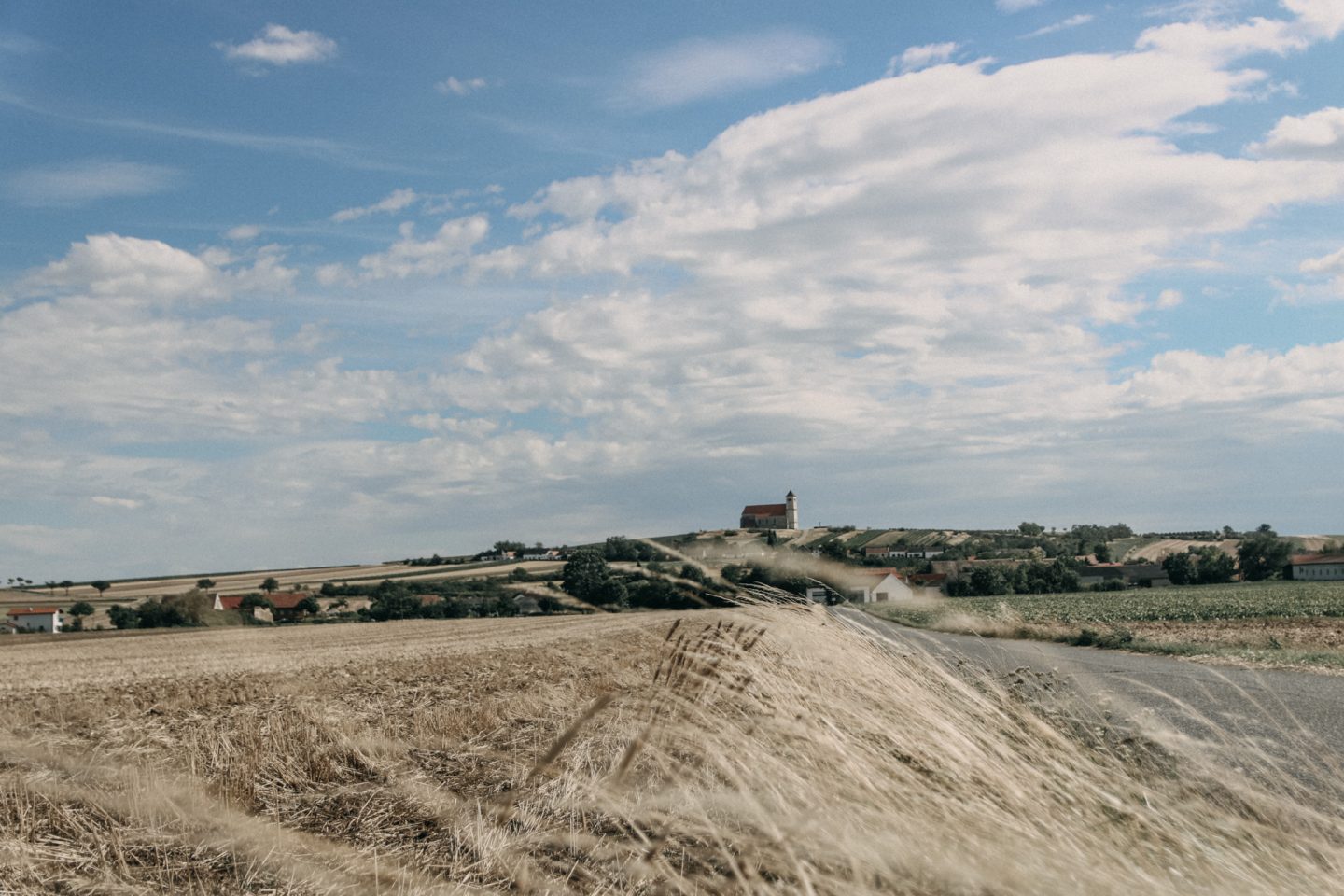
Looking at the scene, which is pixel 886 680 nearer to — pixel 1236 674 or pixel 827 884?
pixel 827 884

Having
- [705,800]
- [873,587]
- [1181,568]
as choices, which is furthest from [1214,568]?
[705,800]

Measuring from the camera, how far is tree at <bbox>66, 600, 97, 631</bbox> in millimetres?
66438

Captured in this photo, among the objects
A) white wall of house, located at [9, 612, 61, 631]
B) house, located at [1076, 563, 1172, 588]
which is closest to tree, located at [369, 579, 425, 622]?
white wall of house, located at [9, 612, 61, 631]

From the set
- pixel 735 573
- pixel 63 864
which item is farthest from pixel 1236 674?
pixel 63 864

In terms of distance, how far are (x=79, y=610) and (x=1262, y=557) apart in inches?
3746

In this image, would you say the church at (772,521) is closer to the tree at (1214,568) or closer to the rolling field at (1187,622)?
the rolling field at (1187,622)

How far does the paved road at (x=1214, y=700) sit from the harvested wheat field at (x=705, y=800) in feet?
1.14

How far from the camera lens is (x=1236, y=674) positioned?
557 inches

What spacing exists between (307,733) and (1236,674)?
41.4 ft

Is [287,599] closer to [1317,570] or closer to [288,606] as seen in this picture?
[288,606]

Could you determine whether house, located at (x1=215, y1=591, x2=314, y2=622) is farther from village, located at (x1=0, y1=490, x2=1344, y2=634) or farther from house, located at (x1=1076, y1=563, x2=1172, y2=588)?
house, located at (x1=1076, y1=563, x2=1172, y2=588)

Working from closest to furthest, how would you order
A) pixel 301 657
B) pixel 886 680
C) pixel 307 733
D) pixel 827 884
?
pixel 827 884 → pixel 886 680 → pixel 307 733 → pixel 301 657

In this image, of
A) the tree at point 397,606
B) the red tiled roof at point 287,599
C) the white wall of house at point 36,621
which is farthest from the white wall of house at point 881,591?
the white wall of house at point 36,621

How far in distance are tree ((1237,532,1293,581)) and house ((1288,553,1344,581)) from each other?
3.26 meters
